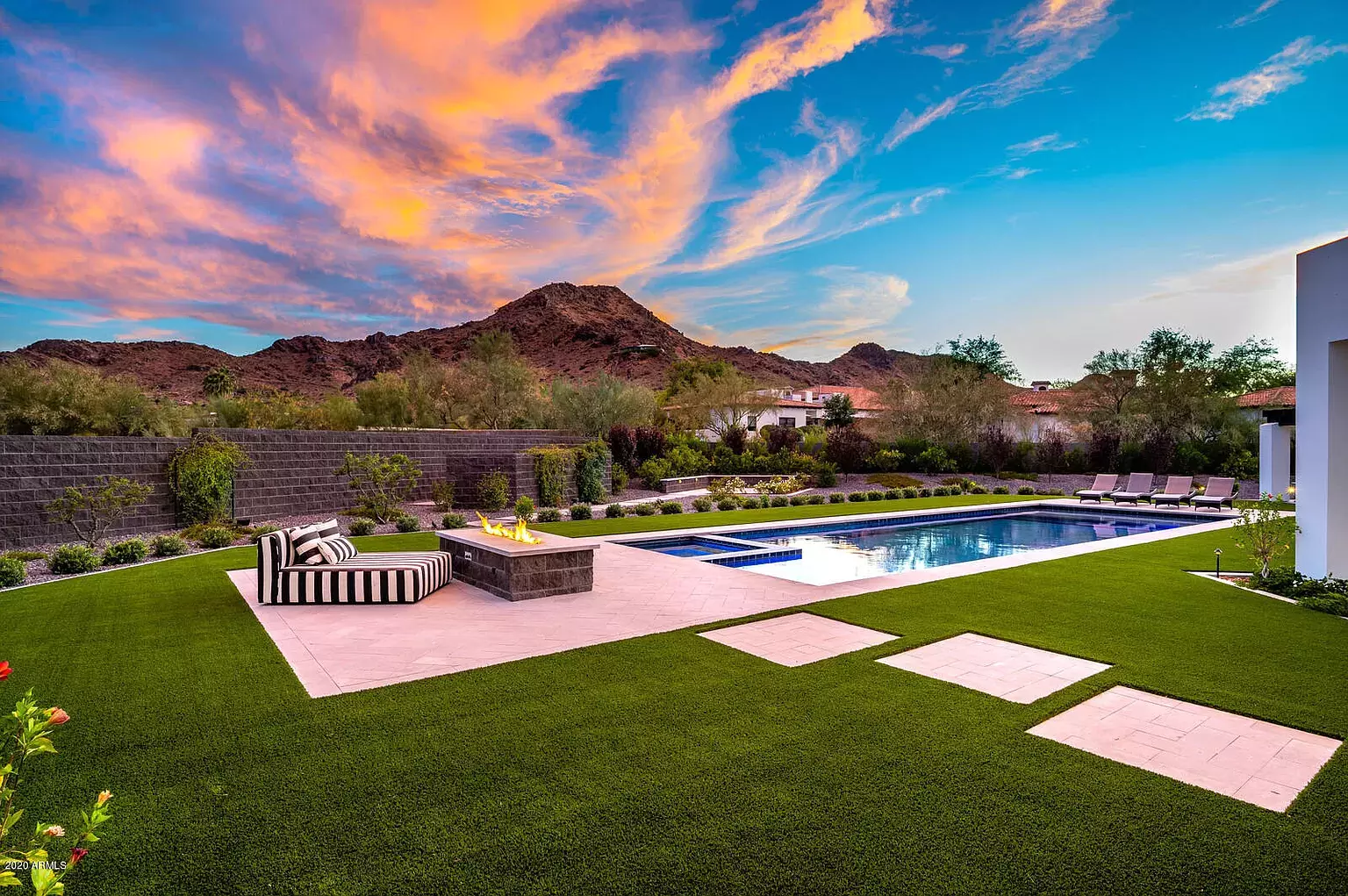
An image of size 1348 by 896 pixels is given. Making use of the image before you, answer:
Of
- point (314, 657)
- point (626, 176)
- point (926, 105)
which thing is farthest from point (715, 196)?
point (314, 657)

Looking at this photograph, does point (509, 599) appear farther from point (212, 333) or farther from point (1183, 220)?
point (212, 333)

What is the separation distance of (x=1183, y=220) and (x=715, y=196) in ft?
41.0

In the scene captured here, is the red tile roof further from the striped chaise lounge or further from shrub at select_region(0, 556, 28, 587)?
shrub at select_region(0, 556, 28, 587)

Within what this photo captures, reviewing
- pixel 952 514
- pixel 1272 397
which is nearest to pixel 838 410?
pixel 1272 397

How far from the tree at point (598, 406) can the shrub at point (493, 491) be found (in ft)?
28.8

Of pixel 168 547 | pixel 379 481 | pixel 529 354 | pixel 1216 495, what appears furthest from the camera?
pixel 529 354

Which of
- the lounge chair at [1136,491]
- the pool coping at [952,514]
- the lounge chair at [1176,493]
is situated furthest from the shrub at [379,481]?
the lounge chair at [1176,493]

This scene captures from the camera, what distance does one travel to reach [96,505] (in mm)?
10625

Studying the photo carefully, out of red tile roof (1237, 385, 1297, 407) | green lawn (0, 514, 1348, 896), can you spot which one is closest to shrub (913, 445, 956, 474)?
red tile roof (1237, 385, 1297, 407)

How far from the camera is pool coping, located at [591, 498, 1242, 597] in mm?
7598

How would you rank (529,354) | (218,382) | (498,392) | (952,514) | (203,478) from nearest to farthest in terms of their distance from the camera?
(203,478) → (952,514) → (498,392) → (218,382) → (529,354)

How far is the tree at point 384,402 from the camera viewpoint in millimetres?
28609

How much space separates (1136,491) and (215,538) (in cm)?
1961

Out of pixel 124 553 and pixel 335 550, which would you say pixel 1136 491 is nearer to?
pixel 335 550
